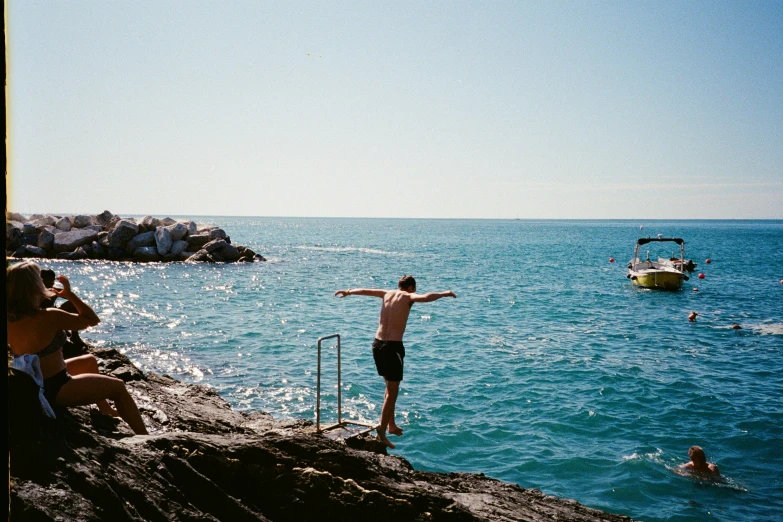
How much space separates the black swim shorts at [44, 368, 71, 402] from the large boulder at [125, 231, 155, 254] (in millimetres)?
46358

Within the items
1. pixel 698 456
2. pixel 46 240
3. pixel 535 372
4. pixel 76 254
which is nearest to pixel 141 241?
pixel 76 254

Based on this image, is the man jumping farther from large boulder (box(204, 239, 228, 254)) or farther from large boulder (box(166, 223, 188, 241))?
large boulder (box(166, 223, 188, 241))

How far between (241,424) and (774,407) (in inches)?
523

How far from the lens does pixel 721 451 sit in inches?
477

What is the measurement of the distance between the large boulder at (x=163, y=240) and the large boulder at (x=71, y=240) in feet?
17.5

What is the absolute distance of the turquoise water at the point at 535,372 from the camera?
11.1 m

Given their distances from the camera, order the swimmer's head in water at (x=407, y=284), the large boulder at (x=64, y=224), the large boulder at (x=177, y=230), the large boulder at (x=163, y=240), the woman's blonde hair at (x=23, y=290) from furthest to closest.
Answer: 1. the large boulder at (x=64, y=224)
2. the large boulder at (x=177, y=230)
3. the large boulder at (x=163, y=240)
4. the swimmer's head in water at (x=407, y=284)
5. the woman's blonde hair at (x=23, y=290)

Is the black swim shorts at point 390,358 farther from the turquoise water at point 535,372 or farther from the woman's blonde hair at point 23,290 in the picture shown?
the woman's blonde hair at point 23,290

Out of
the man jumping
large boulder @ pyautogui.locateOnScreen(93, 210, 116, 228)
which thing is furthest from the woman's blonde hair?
large boulder @ pyautogui.locateOnScreen(93, 210, 116, 228)

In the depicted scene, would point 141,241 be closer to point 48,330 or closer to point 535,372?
point 535,372

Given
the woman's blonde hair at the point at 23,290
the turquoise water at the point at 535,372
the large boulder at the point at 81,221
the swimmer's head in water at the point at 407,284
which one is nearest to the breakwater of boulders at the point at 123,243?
the large boulder at the point at 81,221

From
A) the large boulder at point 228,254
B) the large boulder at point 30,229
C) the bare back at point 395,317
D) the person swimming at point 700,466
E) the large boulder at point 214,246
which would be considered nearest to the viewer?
the bare back at point 395,317

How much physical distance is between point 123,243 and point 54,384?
47276mm

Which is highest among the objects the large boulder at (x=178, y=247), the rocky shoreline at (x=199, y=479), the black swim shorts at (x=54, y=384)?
the black swim shorts at (x=54, y=384)
